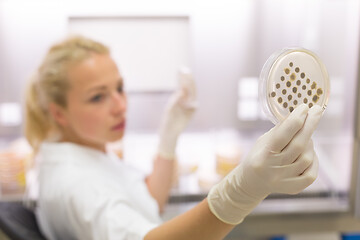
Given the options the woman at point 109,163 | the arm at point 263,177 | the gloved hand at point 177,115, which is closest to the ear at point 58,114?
the woman at point 109,163

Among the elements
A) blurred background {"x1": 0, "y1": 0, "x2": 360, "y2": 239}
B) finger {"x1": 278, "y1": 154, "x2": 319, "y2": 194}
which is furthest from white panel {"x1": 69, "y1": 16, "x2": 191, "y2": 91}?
finger {"x1": 278, "y1": 154, "x2": 319, "y2": 194}

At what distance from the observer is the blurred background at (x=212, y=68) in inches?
72.5

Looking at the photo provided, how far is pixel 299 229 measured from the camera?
184cm

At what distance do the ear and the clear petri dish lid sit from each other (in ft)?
2.62

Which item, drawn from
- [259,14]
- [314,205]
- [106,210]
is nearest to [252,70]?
[259,14]

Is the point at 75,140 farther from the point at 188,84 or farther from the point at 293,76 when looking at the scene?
the point at 293,76

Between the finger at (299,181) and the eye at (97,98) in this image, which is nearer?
the finger at (299,181)


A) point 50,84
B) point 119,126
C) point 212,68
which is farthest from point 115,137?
point 212,68

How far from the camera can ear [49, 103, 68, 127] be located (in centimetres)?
146

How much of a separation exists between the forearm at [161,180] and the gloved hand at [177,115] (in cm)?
3

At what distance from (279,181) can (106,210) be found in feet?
1.65

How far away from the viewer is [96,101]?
4.73 feet

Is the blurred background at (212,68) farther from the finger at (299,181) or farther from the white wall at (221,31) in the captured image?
the finger at (299,181)

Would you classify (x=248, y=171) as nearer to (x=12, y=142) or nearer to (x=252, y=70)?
(x=252, y=70)
